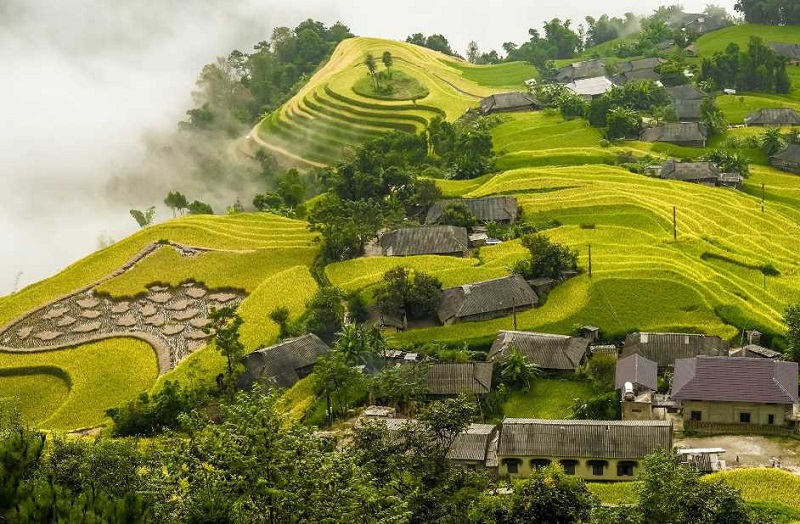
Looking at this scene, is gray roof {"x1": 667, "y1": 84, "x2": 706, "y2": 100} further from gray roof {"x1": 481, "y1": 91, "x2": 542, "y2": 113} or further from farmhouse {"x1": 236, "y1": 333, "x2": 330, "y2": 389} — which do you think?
farmhouse {"x1": 236, "y1": 333, "x2": 330, "y2": 389}

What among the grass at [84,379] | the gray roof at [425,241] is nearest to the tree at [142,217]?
the gray roof at [425,241]

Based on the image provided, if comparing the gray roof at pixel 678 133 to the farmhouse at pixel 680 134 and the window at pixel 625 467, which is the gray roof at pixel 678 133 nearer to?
the farmhouse at pixel 680 134

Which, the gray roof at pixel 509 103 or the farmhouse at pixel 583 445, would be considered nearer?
the farmhouse at pixel 583 445

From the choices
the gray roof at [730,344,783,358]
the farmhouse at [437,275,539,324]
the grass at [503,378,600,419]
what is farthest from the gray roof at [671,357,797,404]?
the farmhouse at [437,275,539,324]

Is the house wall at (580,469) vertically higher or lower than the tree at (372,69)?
lower

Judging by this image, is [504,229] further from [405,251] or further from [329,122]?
[329,122]

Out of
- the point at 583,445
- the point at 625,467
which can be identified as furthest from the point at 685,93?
the point at 625,467

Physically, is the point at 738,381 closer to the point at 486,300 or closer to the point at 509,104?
the point at 486,300
